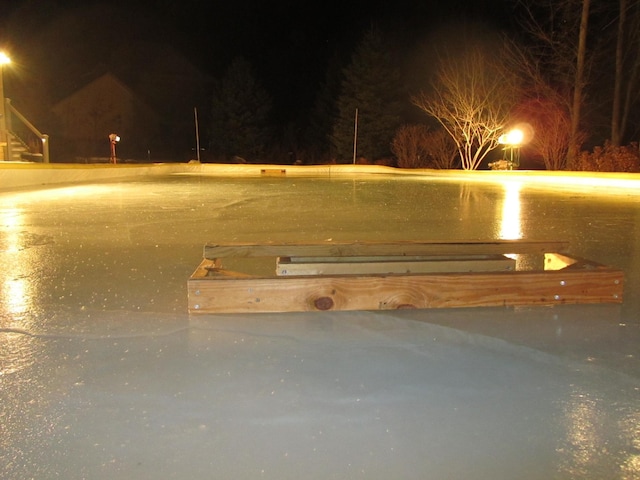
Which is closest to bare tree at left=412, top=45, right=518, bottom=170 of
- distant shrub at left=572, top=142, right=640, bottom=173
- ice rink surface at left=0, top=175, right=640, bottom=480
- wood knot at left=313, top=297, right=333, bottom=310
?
distant shrub at left=572, top=142, right=640, bottom=173

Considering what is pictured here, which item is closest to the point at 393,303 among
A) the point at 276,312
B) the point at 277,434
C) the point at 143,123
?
the point at 276,312

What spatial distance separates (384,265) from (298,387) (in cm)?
A: 151

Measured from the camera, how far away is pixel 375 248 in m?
3.57

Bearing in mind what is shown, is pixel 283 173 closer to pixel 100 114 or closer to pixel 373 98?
pixel 373 98

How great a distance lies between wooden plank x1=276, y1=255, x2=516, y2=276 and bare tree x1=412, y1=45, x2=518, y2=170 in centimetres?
1681

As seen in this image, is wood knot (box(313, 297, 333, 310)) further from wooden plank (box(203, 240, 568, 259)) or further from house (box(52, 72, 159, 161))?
house (box(52, 72, 159, 161))

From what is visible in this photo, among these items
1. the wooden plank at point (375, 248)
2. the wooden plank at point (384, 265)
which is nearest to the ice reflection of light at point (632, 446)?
the wooden plank at point (384, 265)

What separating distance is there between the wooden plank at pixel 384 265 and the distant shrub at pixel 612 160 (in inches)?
556

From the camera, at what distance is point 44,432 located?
1.74 metres

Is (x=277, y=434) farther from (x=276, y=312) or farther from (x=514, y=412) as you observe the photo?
(x=276, y=312)

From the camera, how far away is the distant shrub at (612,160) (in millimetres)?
15289

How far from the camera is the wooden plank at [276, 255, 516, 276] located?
11.2 ft

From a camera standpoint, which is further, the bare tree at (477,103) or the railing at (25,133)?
the bare tree at (477,103)

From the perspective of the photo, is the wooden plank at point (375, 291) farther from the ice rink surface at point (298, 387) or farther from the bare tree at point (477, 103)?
the bare tree at point (477, 103)
